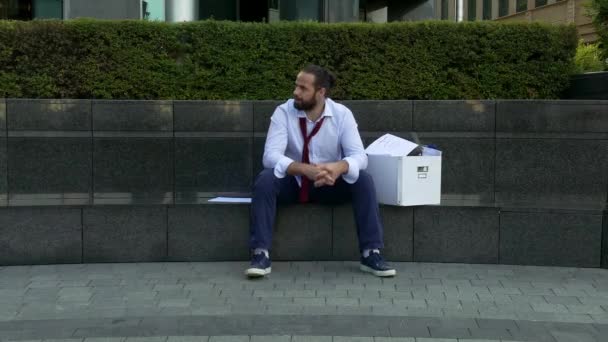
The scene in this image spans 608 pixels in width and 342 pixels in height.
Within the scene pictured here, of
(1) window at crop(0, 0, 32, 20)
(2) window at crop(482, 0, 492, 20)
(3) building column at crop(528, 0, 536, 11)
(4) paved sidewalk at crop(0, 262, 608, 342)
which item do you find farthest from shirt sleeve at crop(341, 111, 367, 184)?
(2) window at crop(482, 0, 492, 20)

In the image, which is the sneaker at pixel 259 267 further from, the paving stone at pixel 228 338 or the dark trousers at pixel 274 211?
the paving stone at pixel 228 338

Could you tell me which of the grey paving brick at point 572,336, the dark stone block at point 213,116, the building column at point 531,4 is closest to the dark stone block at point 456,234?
the dark stone block at point 213,116

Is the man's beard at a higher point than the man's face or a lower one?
lower

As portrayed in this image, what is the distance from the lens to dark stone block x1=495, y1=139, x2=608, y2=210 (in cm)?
693

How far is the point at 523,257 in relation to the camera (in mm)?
6879

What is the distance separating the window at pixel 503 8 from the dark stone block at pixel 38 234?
1805 inches

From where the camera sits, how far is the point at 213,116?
715 centimetres

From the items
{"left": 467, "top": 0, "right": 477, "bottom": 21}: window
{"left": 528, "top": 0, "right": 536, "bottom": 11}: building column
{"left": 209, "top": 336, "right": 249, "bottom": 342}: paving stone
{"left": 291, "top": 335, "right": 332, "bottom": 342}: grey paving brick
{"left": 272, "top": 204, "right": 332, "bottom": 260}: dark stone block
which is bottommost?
{"left": 209, "top": 336, "right": 249, "bottom": 342}: paving stone

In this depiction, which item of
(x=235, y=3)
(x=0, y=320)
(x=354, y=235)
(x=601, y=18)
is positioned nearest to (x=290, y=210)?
(x=354, y=235)

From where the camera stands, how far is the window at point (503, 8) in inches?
1946

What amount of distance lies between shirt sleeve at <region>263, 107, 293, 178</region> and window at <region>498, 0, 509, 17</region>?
149 ft

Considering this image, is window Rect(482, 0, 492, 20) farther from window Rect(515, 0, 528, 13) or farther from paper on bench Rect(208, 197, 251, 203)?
paper on bench Rect(208, 197, 251, 203)

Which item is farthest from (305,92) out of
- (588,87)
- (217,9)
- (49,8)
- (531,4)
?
(531,4)

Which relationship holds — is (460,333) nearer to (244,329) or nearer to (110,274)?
(244,329)
